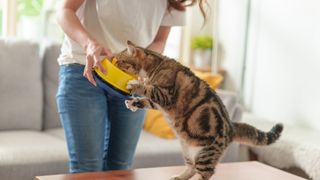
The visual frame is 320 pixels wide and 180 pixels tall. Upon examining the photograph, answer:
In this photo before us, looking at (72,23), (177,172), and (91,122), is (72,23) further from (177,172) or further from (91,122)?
(177,172)

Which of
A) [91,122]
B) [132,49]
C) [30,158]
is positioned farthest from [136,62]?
[30,158]

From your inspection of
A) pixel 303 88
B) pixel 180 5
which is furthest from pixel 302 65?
pixel 180 5

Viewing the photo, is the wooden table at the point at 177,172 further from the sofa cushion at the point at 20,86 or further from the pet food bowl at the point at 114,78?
the sofa cushion at the point at 20,86

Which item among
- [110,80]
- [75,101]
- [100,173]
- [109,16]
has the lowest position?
[100,173]

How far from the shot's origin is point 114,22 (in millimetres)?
1550

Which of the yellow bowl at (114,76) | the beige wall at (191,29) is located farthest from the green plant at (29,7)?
the yellow bowl at (114,76)

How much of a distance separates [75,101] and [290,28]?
5.66 ft

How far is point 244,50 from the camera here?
3275mm

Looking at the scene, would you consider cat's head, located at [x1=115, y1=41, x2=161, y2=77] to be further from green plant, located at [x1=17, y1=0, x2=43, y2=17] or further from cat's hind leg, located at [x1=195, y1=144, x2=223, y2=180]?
green plant, located at [x1=17, y1=0, x2=43, y2=17]

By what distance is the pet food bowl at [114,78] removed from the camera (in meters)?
1.30

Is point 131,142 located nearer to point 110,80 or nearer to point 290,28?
point 110,80

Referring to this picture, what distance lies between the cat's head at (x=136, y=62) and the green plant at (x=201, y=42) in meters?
2.16

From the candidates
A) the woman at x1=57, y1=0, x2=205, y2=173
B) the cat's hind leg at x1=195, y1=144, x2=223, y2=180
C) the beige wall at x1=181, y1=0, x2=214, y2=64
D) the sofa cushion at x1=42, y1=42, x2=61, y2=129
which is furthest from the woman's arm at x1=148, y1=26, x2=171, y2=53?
the beige wall at x1=181, y1=0, x2=214, y2=64

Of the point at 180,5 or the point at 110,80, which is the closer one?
the point at 110,80
